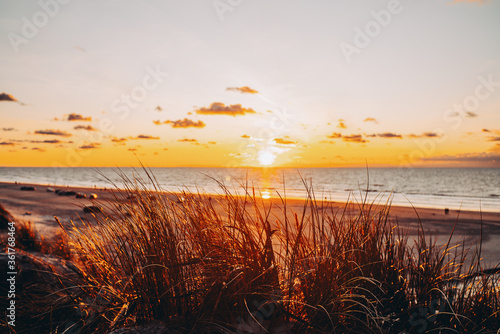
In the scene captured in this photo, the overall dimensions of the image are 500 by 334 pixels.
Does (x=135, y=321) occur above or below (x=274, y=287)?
below

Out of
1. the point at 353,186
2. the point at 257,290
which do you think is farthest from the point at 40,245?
the point at 353,186

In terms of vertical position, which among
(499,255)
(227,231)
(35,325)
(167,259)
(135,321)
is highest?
(227,231)

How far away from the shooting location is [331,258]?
254 centimetres

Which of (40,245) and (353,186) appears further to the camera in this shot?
(353,186)

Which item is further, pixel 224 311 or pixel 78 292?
pixel 78 292

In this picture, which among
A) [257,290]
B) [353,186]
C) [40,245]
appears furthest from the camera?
[353,186]

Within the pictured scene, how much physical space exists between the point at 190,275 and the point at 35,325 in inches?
58.5

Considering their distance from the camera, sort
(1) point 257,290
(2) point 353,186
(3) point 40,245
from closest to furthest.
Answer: (1) point 257,290
(3) point 40,245
(2) point 353,186

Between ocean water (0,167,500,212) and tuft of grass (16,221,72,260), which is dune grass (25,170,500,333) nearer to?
ocean water (0,167,500,212)

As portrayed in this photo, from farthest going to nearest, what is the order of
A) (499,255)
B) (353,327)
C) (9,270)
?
1. (499,255)
2. (9,270)
3. (353,327)

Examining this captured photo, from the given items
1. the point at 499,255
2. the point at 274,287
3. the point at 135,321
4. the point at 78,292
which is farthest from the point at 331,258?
the point at 499,255

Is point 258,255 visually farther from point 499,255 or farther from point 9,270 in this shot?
point 499,255

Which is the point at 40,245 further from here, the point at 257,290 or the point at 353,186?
the point at 353,186

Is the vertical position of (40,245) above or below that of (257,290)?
below
